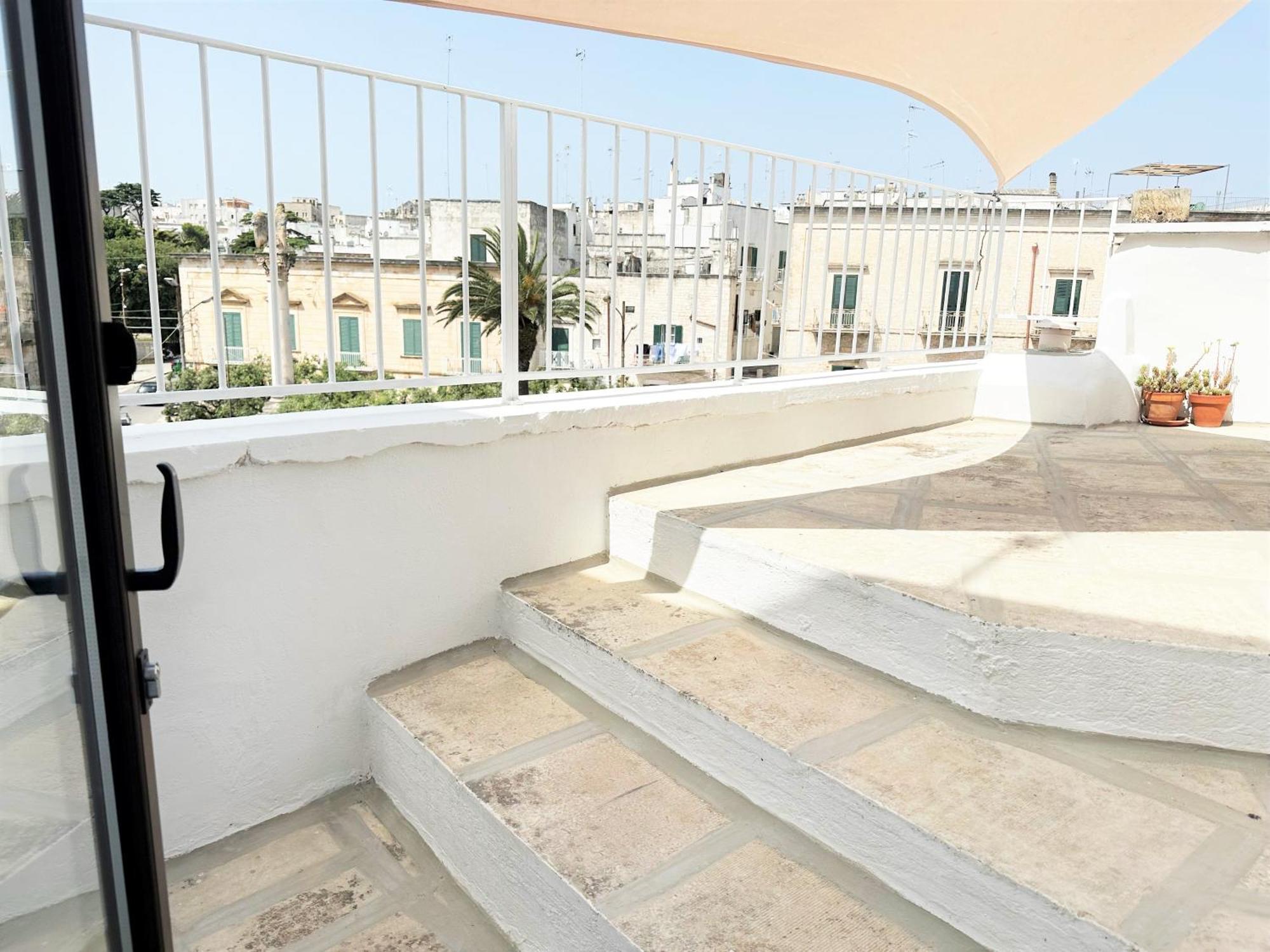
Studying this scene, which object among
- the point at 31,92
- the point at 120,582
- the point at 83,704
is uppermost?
the point at 31,92

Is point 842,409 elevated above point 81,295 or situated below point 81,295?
below

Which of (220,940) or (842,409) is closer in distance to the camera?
(220,940)

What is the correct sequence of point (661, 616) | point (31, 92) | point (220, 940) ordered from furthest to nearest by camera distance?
point (661, 616)
point (220, 940)
point (31, 92)

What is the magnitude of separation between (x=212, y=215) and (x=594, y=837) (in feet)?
6.02

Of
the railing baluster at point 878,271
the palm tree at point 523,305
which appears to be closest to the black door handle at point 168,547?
the palm tree at point 523,305

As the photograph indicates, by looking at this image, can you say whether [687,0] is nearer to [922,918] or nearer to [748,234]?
[748,234]

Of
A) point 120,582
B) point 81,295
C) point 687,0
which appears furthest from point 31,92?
point 687,0

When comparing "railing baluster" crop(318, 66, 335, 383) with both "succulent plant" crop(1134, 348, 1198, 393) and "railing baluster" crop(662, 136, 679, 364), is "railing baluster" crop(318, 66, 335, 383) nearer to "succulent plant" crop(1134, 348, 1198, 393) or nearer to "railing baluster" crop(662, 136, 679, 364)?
"railing baluster" crop(662, 136, 679, 364)

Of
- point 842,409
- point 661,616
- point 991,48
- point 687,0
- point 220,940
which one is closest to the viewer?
point 220,940

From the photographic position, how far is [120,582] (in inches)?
45.4

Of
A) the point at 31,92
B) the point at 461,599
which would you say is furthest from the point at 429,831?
the point at 31,92

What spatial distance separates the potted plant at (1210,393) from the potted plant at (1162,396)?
2.2 inches

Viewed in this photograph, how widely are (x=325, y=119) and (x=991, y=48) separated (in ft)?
8.34

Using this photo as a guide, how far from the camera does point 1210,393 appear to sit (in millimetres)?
5000
